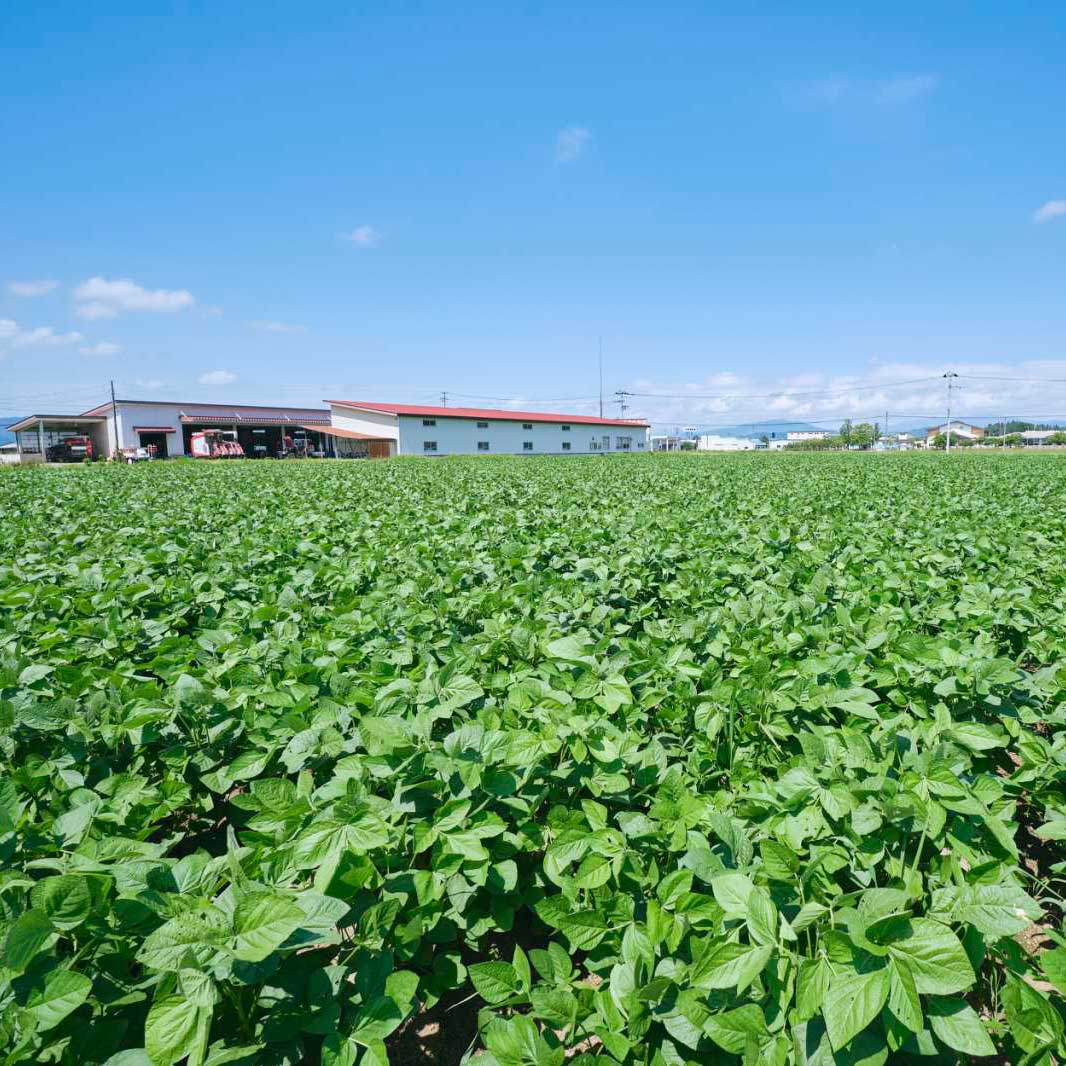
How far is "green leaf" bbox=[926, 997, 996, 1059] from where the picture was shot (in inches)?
49.5

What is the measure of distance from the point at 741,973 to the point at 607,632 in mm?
2304

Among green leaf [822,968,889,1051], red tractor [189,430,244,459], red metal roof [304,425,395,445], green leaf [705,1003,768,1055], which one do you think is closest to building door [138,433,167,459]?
red tractor [189,430,244,459]

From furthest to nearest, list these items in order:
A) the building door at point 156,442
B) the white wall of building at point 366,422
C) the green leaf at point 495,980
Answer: the white wall of building at point 366,422 → the building door at point 156,442 → the green leaf at point 495,980

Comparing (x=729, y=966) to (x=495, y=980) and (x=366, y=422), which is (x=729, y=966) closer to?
(x=495, y=980)

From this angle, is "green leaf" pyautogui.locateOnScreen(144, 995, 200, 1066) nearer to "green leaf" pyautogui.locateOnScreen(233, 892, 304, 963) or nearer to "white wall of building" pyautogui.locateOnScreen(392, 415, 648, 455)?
"green leaf" pyautogui.locateOnScreen(233, 892, 304, 963)

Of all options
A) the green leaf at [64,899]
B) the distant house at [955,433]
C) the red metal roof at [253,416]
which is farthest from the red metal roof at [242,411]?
the distant house at [955,433]

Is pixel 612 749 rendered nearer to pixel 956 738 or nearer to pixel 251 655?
pixel 956 738

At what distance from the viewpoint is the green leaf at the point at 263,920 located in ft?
4.08

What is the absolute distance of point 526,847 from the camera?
1948mm

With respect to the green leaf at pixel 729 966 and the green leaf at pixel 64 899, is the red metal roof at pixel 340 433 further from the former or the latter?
the green leaf at pixel 729 966

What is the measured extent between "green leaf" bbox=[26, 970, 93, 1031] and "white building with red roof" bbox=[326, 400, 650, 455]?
58533 mm

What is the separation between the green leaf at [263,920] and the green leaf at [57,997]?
29 centimetres

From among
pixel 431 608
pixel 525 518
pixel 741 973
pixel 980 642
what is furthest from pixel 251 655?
pixel 525 518

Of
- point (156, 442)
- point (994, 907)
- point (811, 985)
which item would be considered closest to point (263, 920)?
point (811, 985)
